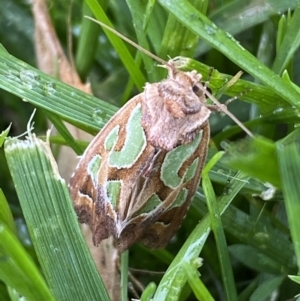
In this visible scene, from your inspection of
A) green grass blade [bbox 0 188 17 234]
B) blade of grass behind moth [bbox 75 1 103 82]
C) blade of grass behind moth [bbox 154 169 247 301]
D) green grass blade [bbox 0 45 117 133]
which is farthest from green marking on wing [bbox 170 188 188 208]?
blade of grass behind moth [bbox 75 1 103 82]

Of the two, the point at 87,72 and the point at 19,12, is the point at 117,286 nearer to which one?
the point at 87,72

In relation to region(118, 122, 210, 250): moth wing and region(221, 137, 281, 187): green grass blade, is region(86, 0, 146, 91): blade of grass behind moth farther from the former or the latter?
region(221, 137, 281, 187): green grass blade

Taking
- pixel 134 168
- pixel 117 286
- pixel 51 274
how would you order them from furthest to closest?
pixel 117 286 → pixel 134 168 → pixel 51 274

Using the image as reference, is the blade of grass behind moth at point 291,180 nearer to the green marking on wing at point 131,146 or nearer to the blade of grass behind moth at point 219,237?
the blade of grass behind moth at point 219,237

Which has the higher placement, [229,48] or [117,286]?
[229,48]

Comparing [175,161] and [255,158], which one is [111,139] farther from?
[255,158]

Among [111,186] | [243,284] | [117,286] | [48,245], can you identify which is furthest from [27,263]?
[243,284]
